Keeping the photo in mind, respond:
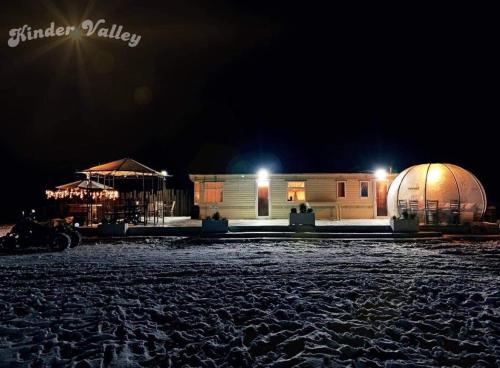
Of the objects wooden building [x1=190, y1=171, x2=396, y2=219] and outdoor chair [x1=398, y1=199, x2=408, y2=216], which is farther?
wooden building [x1=190, y1=171, x2=396, y2=219]

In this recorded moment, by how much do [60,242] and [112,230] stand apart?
9.12ft

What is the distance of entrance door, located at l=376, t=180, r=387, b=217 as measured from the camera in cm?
1720

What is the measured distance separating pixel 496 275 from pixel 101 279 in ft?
24.9

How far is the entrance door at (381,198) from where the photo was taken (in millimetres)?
17203

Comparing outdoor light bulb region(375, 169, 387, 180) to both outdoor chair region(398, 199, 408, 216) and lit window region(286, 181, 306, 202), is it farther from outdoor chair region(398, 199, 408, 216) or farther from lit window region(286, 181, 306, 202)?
lit window region(286, 181, 306, 202)

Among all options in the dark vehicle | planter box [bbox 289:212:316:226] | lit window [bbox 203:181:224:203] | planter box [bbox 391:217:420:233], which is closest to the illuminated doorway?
planter box [bbox 391:217:420:233]

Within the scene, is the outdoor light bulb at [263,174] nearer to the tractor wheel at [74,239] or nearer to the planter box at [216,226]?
the planter box at [216,226]

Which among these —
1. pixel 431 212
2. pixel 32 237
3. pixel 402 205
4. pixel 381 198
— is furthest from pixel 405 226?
pixel 32 237

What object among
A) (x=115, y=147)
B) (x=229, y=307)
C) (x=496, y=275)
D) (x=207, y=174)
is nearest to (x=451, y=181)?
(x=496, y=275)

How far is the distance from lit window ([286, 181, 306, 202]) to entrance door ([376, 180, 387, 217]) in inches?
150

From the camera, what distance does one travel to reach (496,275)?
655cm

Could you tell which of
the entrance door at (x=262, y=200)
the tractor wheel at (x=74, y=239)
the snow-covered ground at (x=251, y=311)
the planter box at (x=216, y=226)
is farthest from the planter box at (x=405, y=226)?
the tractor wheel at (x=74, y=239)

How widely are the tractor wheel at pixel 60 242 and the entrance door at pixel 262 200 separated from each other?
9227mm

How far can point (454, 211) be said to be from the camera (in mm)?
13422
